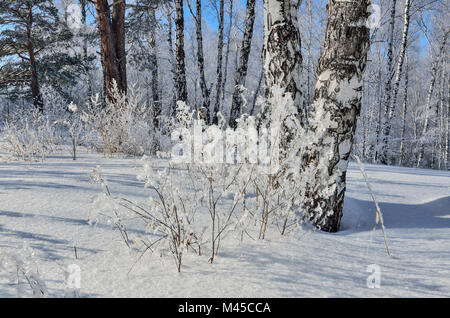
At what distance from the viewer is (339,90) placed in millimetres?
2092

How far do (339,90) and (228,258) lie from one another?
1500 millimetres

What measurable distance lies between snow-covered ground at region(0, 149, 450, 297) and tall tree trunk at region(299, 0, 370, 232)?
27 cm

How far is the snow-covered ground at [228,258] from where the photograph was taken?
111cm

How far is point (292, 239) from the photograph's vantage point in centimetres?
167

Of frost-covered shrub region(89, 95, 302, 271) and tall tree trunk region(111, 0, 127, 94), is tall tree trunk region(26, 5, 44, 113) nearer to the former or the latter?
tall tree trunk region(111, 0, 127, 94)

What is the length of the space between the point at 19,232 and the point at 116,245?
1.87 feet

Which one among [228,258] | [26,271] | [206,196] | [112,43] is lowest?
[228,258]

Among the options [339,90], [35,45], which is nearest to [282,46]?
[339,90]

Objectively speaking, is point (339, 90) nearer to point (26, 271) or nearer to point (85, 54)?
point (26, 271)

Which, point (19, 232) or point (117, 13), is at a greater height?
point (117, 13)
